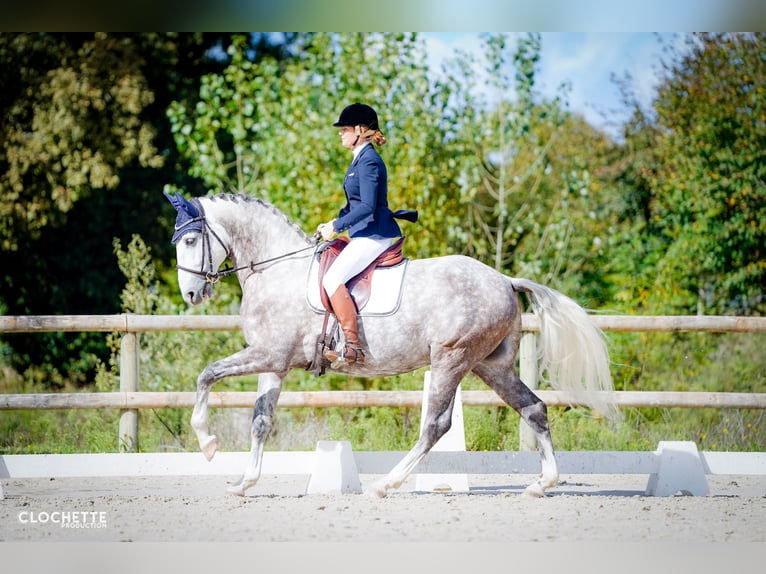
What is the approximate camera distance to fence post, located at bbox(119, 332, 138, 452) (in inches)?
272

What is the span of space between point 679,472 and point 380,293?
85.4 inches

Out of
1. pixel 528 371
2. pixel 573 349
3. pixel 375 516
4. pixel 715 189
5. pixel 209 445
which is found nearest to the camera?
pixel 375 516

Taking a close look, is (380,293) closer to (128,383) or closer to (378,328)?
(378,328)

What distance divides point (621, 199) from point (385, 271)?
6822 mm

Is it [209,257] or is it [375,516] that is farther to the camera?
[209,257]

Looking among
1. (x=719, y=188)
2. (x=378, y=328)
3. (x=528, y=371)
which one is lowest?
(x=528, y=371)

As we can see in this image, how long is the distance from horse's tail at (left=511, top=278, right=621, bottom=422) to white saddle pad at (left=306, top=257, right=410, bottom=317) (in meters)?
0.77

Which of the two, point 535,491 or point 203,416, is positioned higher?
point 203,416

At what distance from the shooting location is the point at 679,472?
576 cm

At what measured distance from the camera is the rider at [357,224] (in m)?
5.29

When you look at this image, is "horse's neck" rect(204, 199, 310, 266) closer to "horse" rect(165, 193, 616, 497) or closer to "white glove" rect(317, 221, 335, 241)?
"horse" rect(165, 193, 616, 497)

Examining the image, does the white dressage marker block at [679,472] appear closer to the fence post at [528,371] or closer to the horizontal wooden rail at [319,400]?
the horizontal wooden rail at [319,400]

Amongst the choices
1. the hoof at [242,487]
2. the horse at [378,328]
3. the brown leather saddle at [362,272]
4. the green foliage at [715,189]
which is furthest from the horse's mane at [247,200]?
the green foliage at [715,189]

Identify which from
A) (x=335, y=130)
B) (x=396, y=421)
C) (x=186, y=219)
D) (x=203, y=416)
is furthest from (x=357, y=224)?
(x=335, y=130)
